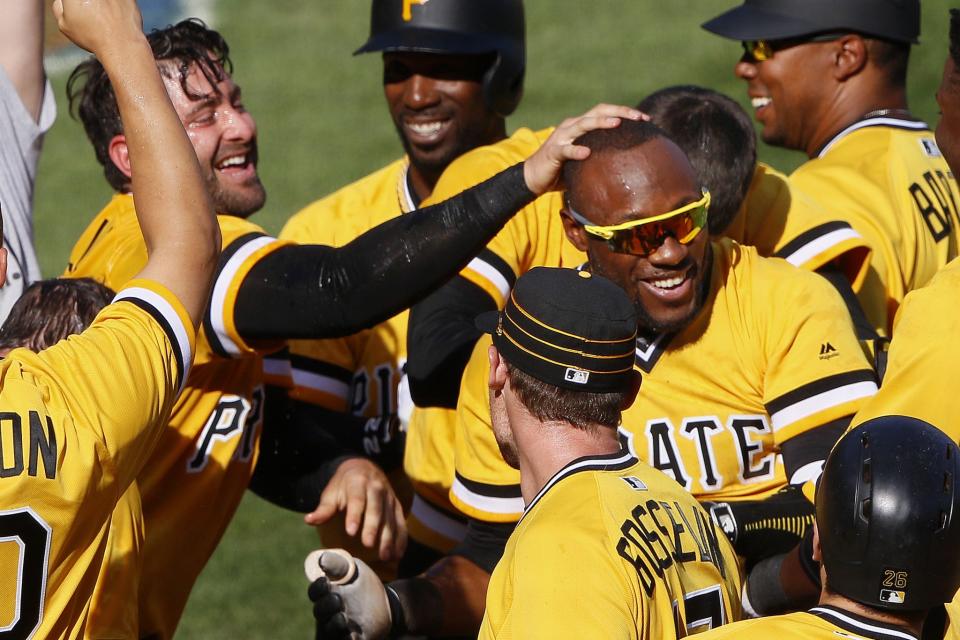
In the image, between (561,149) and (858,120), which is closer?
(561,149)

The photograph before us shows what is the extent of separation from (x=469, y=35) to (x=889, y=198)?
155 cm

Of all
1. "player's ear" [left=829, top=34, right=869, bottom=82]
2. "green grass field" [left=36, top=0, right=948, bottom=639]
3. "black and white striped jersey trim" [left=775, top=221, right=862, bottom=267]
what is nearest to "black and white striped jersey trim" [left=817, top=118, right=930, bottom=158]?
"player's ear" [left=829, top=34, right=869, bottom=82]

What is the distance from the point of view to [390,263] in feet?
12.1

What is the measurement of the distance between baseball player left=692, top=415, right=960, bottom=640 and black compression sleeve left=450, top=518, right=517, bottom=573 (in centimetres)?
124

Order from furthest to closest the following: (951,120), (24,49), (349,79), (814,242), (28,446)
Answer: (349,79)
(24,49)
(814,242)
(951,120)
(28,446)

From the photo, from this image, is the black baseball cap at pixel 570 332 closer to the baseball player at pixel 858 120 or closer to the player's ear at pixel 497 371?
the player's ear at pixel 497 371

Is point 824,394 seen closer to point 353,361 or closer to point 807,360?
point 807,360

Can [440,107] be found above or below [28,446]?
below

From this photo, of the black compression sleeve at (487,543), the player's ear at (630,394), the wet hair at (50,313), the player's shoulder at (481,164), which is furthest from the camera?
the player's shoulder at (481,164)

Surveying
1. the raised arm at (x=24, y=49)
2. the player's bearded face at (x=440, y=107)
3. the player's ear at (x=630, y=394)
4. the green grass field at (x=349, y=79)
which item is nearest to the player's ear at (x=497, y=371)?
the player's ear at (x=630, y=394)

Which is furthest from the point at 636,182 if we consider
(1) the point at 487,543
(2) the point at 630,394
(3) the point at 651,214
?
(1) the point at 487,543

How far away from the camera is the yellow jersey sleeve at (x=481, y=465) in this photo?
3734mm

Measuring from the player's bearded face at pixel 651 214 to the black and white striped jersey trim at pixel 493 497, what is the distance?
1.86 ft

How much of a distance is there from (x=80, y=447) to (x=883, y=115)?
3.47m
